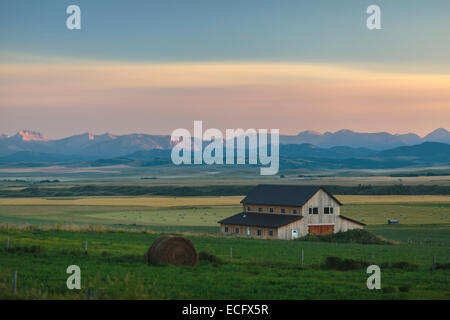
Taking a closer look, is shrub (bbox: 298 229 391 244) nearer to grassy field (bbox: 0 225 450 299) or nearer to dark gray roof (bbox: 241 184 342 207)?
dark gray roof (bbox: 241 184 342 207)

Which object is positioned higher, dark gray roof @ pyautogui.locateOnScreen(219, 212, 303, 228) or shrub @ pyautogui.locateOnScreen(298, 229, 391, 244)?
dark gray roof @ pyautogui.locateOnScreen(219, 212, 303, 228)

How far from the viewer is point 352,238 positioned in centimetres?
6194

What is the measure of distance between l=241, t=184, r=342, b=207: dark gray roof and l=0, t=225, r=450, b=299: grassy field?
22896 millimetres

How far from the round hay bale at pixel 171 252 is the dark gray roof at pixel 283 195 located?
37.1m

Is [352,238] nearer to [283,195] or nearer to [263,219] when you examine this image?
[263,219]

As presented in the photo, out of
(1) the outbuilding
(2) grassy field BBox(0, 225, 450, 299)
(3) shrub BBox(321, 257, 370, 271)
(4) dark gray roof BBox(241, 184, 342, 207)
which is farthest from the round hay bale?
(4) dark gray roof BBox(241, 184, 342, 207)

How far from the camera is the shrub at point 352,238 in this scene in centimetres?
6019

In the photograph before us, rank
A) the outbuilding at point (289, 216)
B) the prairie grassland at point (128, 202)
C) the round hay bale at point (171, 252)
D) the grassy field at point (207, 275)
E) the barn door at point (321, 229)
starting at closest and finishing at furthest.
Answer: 1. the grassy field at point (207, 275)
2. the round hay bale at point (171, 252)
3. the outbuilding at point (289, 216)
4. the barn door at point (321, 229)
5. the prairie grassland at point (128, 202)

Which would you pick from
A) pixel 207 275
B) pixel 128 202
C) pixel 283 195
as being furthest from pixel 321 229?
pixel 128 202

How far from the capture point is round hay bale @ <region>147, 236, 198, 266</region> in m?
33.8

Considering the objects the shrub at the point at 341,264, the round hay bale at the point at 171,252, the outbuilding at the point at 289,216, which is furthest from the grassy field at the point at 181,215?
the round hay bale at the point at 171,252

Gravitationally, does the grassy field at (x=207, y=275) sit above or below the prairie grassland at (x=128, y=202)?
below

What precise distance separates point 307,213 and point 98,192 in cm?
12387

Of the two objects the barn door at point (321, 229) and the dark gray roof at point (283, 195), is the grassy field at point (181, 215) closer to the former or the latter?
the dark gray roof at point (283, 195)
